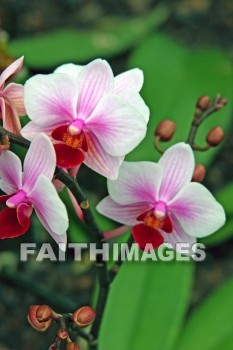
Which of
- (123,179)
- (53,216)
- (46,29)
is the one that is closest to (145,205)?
(123,179)

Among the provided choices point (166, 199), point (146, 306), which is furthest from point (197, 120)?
point (146, 306)

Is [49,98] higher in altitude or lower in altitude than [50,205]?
higher

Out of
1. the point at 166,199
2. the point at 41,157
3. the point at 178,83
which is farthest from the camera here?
the point at 178,83

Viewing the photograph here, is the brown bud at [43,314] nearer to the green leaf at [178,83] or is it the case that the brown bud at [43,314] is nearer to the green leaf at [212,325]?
the green leaf at [212,325]

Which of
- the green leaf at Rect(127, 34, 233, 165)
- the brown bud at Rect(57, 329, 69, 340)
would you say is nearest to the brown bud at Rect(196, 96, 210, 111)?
the brown bud at Rect(57, 329, 69, 340)

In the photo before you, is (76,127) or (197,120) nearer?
(76,127)

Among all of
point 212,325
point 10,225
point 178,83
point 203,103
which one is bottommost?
point 212,325

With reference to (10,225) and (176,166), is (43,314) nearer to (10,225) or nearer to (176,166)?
(10,225)
